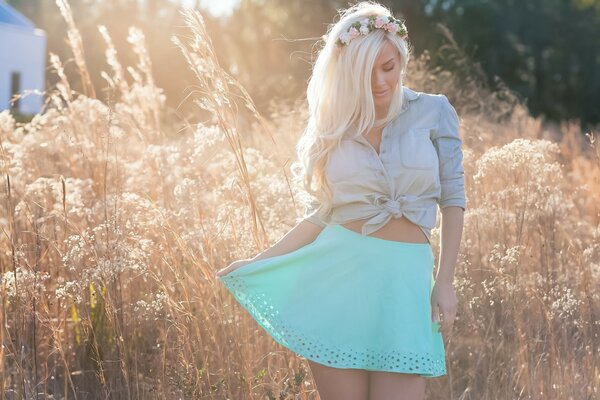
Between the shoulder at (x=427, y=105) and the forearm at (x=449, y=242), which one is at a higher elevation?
the shoulder at (x=427, y=105)

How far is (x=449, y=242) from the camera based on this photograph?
8.91 feet

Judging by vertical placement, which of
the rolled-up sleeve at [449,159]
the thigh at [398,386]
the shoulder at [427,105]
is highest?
the shoulder at [427,105]

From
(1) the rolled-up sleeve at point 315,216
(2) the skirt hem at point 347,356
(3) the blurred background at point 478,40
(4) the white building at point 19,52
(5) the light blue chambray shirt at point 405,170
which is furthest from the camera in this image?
(4) the white building at point 19,52

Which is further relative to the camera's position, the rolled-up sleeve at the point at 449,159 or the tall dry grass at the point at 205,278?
the tall dry grass at the point at 205,278

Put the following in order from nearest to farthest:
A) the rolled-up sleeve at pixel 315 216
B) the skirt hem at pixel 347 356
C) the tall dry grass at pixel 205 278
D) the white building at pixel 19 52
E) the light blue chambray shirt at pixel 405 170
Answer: the skirt hem at pixel 347 356 < the light blue chambray shirt at pixel 405 170 < the rolled-up sleeve at pixel 315 216 < the tall dry grass at pixel 205 278 < the white building at pixel 19 52

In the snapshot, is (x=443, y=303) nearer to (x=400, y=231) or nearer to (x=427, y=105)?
(x=400, y=231)

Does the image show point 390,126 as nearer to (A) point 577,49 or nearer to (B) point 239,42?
(B) point 239,42

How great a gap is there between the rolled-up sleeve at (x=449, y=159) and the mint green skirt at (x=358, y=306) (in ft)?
0.54

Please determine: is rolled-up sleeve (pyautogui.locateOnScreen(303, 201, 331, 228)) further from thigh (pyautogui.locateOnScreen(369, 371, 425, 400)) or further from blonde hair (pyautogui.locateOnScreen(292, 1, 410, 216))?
thigh (pyautogui.locateOnScreen(369, 371, 425, 400))

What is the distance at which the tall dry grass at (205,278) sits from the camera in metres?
3.37

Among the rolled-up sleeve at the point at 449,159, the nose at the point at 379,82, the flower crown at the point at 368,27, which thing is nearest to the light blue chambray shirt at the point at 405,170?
the rolled-up sleeve at the point at 449,159

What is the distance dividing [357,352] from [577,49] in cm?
2636

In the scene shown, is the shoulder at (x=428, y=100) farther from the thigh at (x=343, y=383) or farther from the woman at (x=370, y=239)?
the thigh at (x=343, y=383)

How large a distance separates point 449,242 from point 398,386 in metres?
0.44
